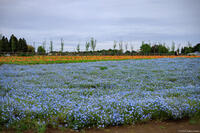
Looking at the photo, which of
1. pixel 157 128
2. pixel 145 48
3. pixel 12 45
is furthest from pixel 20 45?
pixel 157 128

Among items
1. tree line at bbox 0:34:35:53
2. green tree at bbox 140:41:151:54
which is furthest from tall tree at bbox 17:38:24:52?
green tree at bbox 140:41:151:54

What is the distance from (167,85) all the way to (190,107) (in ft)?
12.5

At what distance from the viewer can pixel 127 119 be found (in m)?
4.46

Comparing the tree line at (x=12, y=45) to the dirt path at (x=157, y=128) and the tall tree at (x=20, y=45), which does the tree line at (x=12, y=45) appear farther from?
the dirt path at (x=157, y=128)

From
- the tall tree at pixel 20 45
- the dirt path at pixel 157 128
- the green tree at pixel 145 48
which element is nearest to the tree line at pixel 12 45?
the tall tree at pixel 20 45

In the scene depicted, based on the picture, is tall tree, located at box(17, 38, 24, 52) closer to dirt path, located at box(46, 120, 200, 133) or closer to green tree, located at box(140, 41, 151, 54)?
green tree, located at box(140, 41, 151, 54)

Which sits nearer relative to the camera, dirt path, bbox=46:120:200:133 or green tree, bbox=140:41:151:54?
dirt path, bbox=46:120:200:133

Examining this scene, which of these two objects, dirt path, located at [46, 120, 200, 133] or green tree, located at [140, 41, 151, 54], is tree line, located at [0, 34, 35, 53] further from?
dirt path, located at [46, 120, 200, 133]

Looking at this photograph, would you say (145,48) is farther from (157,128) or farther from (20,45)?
(157,128)

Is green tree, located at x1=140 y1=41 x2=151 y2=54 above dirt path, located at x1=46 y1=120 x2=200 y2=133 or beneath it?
above

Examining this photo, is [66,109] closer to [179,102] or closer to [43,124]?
[43,124]

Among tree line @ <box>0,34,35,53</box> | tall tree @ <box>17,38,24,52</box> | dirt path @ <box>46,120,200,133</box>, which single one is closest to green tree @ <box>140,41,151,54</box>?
tree line @ <box>0,34,35,53</box>

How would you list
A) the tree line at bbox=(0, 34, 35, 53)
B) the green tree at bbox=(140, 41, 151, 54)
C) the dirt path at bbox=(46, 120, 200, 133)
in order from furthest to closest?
the green tree at bbox=(140, 41, 151, 54) → the tree line at bbox=(0, 34, 35, 53) → the dirt path at bbox=(46, 120, 200, 133)

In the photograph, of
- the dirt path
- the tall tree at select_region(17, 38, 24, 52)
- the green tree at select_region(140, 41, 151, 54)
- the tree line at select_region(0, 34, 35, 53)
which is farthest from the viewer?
the green tree at select_region(140, 41, 151, 54)
